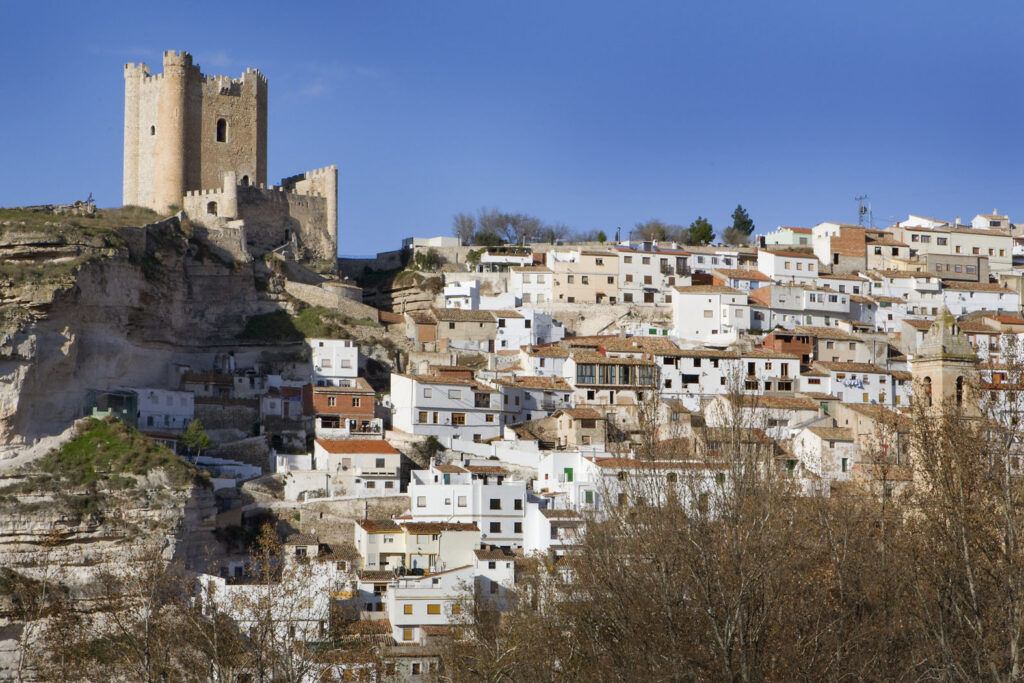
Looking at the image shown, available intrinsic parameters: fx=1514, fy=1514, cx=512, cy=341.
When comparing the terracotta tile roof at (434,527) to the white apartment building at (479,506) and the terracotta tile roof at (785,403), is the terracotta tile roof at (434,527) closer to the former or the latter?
the white apartment building at (479,506)

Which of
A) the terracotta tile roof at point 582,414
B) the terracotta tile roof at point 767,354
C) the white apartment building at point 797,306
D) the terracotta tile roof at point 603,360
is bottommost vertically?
the terracotta tile roof at point 582,414

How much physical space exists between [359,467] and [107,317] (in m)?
11.0

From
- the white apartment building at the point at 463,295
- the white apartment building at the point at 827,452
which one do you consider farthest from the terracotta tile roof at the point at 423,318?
the white apartment building at the point at 827,452

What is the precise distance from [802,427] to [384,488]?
14.5 m

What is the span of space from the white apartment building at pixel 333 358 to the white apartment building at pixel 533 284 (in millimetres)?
11289

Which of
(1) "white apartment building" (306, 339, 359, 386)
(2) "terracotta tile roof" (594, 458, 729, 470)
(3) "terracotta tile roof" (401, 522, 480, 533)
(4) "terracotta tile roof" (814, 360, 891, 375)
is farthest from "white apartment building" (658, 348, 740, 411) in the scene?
(3) "terracotta tile roof" (401, 522, 480, 533)

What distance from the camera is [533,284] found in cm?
6669

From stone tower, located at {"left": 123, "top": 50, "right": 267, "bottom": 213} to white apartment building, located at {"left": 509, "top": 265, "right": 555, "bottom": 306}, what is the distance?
1284 cm

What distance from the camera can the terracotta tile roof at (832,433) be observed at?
48812 millimetres

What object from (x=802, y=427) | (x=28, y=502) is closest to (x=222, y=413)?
(x=28, y=502)

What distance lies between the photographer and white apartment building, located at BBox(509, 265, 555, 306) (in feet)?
218

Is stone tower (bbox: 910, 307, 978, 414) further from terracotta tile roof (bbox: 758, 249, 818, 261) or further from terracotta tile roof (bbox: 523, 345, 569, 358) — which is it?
terracotta tile roof (bbox: 758, 249, 818, 261)

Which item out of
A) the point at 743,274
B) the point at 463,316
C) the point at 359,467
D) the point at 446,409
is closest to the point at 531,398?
the point at 446,409

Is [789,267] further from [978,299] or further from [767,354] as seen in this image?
[767,354]
